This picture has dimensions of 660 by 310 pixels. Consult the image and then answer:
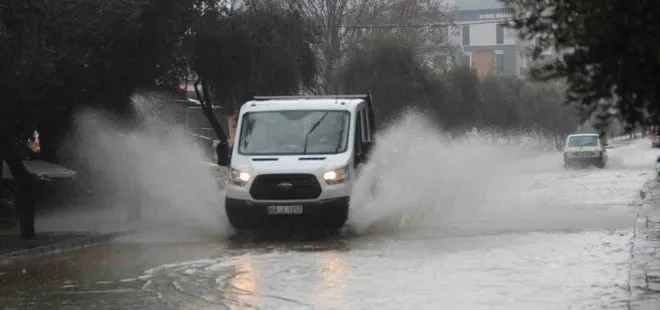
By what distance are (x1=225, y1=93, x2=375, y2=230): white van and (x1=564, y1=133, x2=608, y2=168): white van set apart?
33.2 meters

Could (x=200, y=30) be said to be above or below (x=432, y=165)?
above

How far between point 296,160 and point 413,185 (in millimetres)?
3978

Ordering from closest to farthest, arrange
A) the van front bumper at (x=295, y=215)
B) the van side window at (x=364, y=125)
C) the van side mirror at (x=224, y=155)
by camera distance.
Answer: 1. the van front bumper at (x=295, y=215)
2. the van side mirror at (x=224, y=155)
3. the van side window at (x=364, y=125)

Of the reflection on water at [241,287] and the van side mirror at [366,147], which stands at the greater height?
the van side mirror at [366,147]

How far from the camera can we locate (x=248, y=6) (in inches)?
1299

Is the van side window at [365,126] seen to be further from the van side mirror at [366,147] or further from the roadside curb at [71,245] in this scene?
the roadside curb at [71,245]

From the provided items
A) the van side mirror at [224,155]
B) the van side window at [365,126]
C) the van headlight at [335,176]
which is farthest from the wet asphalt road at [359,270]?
the van side window at [365,126]

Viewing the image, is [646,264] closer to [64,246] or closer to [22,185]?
[64,246]

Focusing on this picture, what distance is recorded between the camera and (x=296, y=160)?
18.2m

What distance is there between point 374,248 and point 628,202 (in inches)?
431

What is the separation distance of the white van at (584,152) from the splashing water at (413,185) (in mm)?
25884

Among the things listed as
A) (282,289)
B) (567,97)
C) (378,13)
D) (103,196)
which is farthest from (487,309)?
(378,13)

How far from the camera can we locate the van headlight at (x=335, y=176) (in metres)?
17.8

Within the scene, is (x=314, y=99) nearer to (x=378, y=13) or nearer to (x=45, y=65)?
(x=45, y=65)
